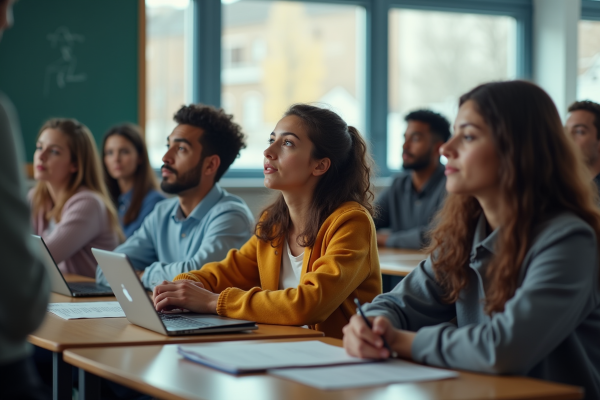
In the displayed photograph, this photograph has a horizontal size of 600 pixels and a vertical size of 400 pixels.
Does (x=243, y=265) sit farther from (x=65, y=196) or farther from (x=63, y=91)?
(x=63, y=91)

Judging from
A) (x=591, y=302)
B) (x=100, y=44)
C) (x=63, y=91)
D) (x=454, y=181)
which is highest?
(x=100, y=44)

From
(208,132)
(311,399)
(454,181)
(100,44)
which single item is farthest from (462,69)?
(311,399)

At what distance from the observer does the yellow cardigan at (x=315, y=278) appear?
1994 millimetres

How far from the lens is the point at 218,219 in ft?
9.62

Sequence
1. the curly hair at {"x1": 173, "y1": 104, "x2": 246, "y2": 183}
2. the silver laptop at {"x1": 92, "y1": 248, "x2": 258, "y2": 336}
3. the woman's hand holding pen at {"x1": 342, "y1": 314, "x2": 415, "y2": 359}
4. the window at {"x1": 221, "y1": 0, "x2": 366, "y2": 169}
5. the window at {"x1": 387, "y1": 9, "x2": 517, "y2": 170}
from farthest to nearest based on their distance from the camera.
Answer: the window at {"x1": 387, "y1": 9, "x2": 517, "y2": 170} → the window at {"x1": 221, "y1": 0, "x2": 366, "y2": 169} → the curly hair at {"x1": 173, "y1": 104, "x2": 246, "y2": 183} → the silver laptop at {"x1": 92, "y1": 248, "x2": 258, "y2": 336} → the woman's hand holding pen at {"x1": 342, "y1": 314, "x2": 415, "y2": 359}

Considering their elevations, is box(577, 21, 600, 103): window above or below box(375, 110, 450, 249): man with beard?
above

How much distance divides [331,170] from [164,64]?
346cm

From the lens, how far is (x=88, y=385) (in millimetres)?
1568

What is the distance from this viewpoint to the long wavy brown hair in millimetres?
1530

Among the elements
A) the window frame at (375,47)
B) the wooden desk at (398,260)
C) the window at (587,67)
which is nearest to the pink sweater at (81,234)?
the wooden desk at (398,260)

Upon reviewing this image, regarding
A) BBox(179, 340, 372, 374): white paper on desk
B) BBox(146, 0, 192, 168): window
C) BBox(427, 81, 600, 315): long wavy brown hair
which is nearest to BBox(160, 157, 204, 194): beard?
BBox(179, 340, 372, 374): white paper on desk

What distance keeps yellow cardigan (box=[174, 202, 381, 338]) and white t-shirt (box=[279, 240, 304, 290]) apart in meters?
0.03

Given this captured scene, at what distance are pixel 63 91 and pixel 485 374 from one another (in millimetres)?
4324

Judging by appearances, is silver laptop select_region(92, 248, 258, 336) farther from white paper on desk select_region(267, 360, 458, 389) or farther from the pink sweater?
the pink sweater
